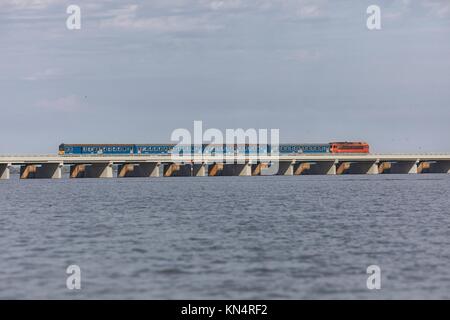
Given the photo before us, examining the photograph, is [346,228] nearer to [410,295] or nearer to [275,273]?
[275,273]

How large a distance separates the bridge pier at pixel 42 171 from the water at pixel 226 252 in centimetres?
10970

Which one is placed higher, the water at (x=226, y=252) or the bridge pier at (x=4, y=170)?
the bridge pier at (x=4, y=170)

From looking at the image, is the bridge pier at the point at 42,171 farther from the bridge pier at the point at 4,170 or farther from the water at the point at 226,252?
the water at the point at 226,252

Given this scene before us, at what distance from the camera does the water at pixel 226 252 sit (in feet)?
121

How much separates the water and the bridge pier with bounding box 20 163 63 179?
4319 inches

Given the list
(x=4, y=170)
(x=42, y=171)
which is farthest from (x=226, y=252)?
(x=42, y=171)

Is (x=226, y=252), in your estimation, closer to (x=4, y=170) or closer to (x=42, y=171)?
(x=4, y=170)

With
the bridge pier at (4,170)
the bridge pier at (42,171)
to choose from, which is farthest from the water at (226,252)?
the bridge pier at (42,171)

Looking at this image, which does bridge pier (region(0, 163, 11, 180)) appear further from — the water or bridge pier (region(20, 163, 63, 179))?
the water

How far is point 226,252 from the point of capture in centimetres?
4850

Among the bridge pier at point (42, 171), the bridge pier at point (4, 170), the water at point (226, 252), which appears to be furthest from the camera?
the bridge pier at point (42, 171)

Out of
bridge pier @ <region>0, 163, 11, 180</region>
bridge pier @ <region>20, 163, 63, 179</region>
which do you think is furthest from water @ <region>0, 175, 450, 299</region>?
bridge pier @ <region>20, 163, 63, 179</region>

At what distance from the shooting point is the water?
121 feet
